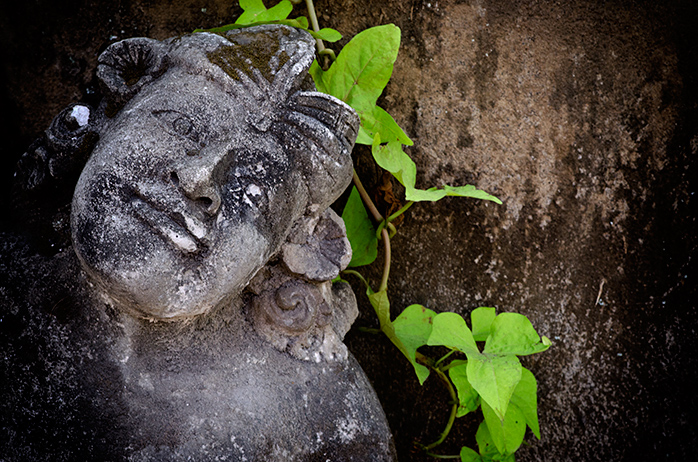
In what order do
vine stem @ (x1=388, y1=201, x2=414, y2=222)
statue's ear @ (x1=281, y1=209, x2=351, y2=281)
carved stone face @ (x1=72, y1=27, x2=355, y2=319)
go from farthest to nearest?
1. vine stem @ (x1=388, y1=201, x2=414, y2=222)
2. statue's ear @ (x1=281, y1=209, x2=351, y2=281)
3. carved stone face @ (x1=72, y1=27, x2=355, y2=319)

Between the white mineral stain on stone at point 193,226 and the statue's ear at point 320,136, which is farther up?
the statue's ear at point 320,136

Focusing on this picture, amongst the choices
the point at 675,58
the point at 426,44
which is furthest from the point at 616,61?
the point at 426,44

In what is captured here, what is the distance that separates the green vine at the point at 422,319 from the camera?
1216 millimetres

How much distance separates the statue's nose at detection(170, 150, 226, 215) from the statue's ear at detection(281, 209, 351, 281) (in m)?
0.23

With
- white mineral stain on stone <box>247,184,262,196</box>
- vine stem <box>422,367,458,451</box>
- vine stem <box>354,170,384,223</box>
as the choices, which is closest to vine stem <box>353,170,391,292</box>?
vine stem <box>354,170,384,223</box>

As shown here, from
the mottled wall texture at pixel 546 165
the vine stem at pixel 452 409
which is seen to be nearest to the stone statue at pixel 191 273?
the vine stem at pixel 452 409

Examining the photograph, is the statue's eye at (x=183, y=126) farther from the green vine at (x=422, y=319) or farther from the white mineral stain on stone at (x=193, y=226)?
the green vine at (x=422, y=319)

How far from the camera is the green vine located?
122cm

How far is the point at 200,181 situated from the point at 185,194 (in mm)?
33

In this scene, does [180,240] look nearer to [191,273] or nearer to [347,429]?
[191,273]

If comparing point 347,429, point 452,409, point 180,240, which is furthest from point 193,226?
point 452,409

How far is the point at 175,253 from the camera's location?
93cm

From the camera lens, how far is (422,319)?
138 centimetres

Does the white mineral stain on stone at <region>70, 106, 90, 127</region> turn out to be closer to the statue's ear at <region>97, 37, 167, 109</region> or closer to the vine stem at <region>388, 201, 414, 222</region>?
the statue's ear at <region>97, 37, 167, 109</region>
